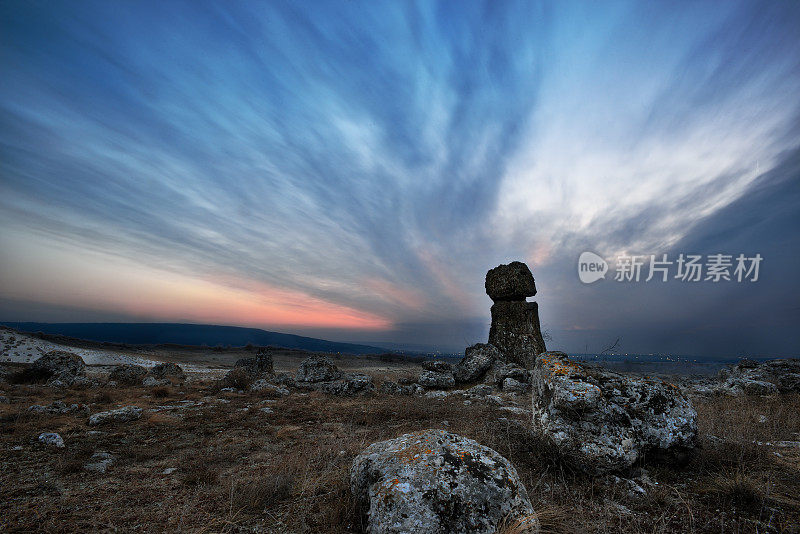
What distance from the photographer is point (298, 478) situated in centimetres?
429

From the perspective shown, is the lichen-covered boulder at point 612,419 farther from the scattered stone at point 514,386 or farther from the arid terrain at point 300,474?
the scattered stone at point 514,386

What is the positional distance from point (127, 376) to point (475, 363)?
54.9ft

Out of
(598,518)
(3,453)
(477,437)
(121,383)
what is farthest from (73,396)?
(598,518)

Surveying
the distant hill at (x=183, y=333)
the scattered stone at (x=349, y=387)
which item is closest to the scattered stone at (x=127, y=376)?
the scattered stone at (x=349, y=387)

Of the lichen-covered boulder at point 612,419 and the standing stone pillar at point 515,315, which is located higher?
→ the standing stone pillar at point 515,315

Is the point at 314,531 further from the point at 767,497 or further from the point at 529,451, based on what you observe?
the point at 767,497

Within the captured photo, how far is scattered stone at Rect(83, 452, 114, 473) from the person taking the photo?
16.1ft

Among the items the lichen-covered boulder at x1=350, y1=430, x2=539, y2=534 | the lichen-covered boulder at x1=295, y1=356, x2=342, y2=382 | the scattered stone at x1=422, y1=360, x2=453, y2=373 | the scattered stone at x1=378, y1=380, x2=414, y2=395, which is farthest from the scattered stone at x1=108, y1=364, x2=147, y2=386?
the lichen-covered boulder at x1=350, y1=430, x2=539, y2=534

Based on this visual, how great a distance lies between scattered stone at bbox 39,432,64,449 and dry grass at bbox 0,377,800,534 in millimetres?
162

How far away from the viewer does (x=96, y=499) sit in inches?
155

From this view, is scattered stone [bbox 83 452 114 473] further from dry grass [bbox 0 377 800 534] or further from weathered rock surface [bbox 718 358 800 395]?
weathered rock surface [bbox 718 358 800 395]

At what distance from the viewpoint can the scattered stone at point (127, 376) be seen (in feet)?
47.4

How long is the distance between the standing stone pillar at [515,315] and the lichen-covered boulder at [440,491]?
15668 mm

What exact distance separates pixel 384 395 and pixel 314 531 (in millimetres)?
9691
